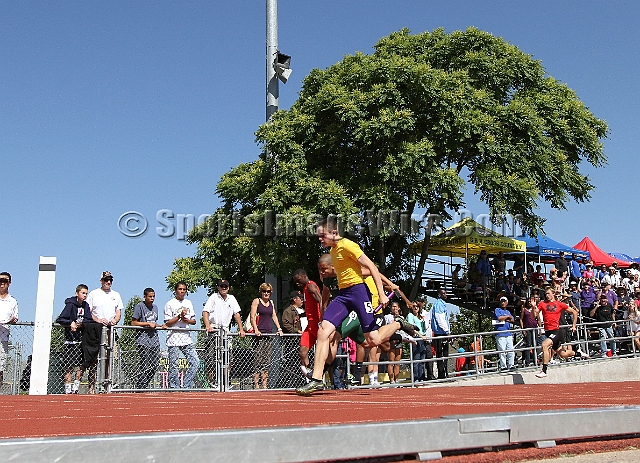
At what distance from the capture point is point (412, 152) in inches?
935

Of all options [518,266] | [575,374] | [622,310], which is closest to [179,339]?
[575,374]

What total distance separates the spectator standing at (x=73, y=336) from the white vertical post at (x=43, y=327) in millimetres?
516

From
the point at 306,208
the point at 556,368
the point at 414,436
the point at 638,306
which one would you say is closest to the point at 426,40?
the point at 306,208

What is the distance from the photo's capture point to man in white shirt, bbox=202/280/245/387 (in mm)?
13078

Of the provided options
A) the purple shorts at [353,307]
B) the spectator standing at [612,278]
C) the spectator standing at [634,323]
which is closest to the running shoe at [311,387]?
the purple shorts at [353,307]

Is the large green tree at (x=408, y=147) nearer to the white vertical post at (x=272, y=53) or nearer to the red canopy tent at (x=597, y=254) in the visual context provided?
the white vertical post at (x=272, y=53)

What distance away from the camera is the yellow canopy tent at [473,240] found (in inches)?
1081

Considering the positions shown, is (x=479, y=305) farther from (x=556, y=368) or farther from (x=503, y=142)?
(x=556, y=368)

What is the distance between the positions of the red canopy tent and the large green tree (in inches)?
161

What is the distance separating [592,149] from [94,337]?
2159cm

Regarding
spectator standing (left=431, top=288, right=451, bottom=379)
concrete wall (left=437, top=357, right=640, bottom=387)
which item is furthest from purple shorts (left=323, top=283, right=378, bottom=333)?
spectator standing (left=431, top=288, right=451, bottom=379)

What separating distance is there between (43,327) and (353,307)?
558 cm

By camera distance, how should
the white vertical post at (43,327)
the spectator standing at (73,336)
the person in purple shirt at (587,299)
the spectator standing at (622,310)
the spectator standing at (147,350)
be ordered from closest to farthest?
the white vertical post at (43,327), the spectator standing at (73,336), the spectator standing at (147,350), the spectator standing at (622,310), the person in purple shirt at (587,299)

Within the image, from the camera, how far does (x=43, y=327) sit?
11.5m
